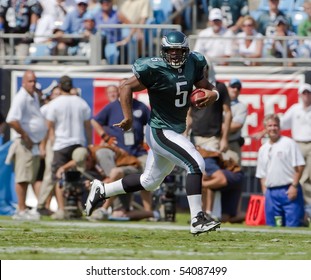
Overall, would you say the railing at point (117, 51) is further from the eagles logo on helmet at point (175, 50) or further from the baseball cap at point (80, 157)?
the eagles logo on helmet at point (175, 50)

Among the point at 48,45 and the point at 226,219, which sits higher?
the point at 48,45

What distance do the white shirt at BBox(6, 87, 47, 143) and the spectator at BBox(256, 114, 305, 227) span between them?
287 cm

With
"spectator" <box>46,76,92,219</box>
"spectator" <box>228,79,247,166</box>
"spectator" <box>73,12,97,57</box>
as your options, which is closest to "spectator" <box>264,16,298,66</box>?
"spectator" <box>228,79,247,166</box>

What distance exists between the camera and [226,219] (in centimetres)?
1348

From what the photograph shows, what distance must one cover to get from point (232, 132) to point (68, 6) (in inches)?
178

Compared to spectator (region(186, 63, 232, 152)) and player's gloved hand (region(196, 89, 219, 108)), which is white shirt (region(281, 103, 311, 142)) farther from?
player's gloved hand (region(196, 89, 219, 108))

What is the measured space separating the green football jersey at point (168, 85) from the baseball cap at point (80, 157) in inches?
151

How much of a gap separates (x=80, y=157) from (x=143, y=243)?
15.2ft

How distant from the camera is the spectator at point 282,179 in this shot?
12820 mm

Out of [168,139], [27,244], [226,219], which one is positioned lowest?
[226,219]

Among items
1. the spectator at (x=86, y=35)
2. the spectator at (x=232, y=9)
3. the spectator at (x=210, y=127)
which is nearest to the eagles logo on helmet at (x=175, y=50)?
the spectator at (x=210, y=127)

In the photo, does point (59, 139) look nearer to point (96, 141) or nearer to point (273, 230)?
point (96, 141)

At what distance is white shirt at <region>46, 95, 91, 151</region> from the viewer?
13641mm
